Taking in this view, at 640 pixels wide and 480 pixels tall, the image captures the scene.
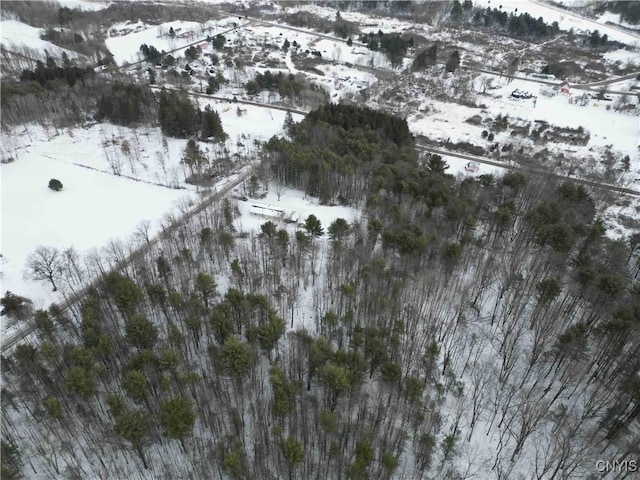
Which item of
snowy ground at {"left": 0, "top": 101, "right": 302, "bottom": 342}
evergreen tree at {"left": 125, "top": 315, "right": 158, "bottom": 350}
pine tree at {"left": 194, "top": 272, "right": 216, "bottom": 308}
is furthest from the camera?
snowy ground at {"left": 0, "top": 101, "right": 302, "bottom": 342}

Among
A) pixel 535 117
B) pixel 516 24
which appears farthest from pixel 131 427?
pixel 516 24

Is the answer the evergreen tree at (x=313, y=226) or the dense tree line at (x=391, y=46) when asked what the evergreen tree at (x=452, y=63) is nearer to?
the dense tree line at (x=391, y=46)

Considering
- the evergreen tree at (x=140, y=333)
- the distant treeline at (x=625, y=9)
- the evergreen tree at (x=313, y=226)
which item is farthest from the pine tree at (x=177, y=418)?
the distant treeline at (x=625, y=9)

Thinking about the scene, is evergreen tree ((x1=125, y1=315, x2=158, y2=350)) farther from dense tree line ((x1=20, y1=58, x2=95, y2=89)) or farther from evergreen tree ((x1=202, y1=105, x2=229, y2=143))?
dense tree line ((x1=20, y1=58, x2=95, y2=89))

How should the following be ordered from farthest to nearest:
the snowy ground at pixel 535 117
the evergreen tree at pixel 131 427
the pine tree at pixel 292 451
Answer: the snowy ground at pixel 535 117, the evergreen tree at pixel 131 427, the pine tree at pixel 292 451

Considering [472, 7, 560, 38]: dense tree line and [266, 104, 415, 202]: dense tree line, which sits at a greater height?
[472, 7, 560, 38]: dense tree line

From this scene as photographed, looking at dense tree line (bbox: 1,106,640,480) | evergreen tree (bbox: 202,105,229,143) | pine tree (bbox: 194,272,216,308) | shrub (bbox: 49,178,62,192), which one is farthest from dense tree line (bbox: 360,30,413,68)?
pine tree (bbox: 194,272,216,308)

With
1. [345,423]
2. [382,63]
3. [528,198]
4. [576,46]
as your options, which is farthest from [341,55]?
[345,423]

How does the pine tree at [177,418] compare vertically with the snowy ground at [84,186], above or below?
above

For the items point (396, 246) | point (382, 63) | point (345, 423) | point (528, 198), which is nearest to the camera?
point (345, 423)

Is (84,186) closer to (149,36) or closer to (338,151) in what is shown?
(338,151)

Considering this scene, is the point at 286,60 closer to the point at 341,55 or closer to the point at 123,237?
the point at 341,55
